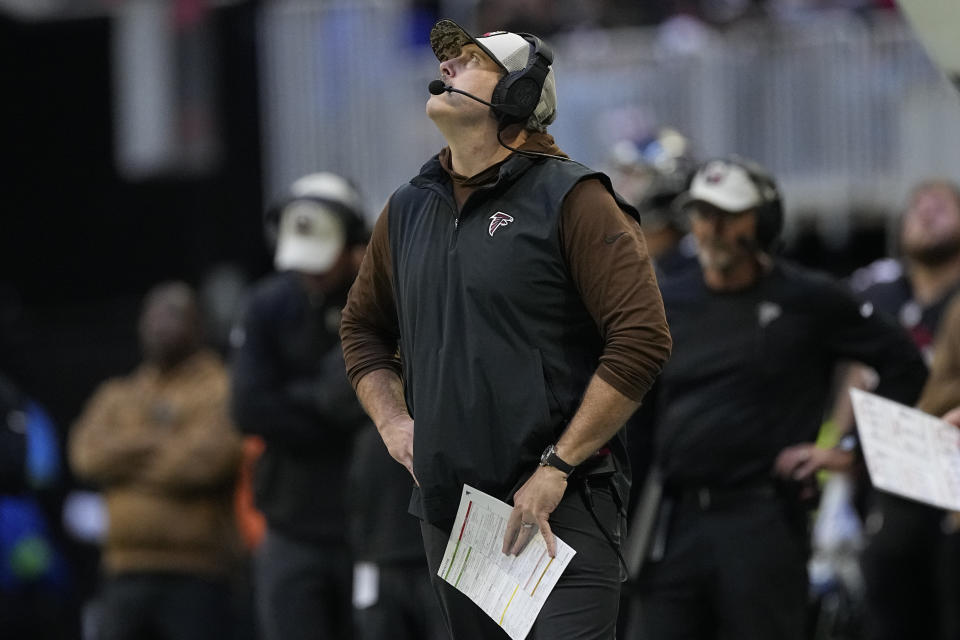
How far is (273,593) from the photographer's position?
7012mm

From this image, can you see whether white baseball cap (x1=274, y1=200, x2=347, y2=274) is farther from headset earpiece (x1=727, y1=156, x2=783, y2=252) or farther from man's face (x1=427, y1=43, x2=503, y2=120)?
man's face (x1=427, y1=43, x2=503, y2=120)

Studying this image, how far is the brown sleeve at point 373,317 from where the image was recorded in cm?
460

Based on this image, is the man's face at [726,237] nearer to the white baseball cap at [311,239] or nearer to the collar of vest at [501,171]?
the white baseball cap at [311,239]

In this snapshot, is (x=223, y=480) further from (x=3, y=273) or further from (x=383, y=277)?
(x=3, y=273)

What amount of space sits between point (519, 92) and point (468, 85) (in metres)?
0.12

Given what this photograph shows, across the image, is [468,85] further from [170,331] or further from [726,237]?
[170,331]

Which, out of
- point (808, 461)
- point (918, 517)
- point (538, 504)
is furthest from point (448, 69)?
point (918, 517)

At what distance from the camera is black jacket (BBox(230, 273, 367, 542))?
6.97 metres

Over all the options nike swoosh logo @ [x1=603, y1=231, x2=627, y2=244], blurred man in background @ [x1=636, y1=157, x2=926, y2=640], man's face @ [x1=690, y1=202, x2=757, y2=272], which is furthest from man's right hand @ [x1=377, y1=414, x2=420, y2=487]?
man's face @ [x1=690, y1=202, x2=757, y2=272]

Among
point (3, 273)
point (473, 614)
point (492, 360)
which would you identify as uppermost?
point (492, 360)

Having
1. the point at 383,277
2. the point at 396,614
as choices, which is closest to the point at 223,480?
the point at 396,614

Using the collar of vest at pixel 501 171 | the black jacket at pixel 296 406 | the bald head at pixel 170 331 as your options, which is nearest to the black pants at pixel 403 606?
the black jacket at pixel 296 406

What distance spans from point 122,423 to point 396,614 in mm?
2656

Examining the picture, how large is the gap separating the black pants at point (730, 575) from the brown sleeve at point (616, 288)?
78.4 inches
